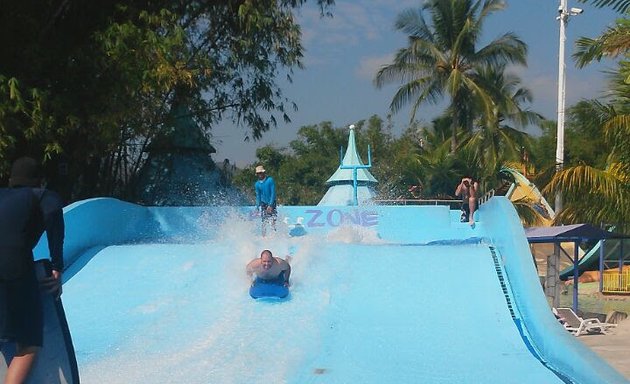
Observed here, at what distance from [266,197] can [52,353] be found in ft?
24.6

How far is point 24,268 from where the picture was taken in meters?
3.63

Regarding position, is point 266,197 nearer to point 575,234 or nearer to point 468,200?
point 468,200

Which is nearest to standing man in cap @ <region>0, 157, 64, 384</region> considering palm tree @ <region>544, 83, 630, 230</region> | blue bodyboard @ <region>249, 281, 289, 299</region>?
blue bodyboard @ <region>249, 281, 289, 299</region>

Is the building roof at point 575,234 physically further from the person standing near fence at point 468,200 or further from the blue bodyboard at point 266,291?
the blue bodyboard at point 266,291

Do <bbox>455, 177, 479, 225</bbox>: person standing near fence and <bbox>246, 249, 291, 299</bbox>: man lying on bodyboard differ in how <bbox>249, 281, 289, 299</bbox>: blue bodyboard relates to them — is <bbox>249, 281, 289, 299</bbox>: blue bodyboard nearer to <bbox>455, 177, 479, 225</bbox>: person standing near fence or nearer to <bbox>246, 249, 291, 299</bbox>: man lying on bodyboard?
<bbox>246, 249, 291, 299</bbox>: man lying on bodyboard

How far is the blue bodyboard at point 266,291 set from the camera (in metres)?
7.45

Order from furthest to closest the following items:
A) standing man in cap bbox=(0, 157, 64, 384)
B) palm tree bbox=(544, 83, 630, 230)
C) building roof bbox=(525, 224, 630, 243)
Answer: building roof bbox=(525, 224, 630, 243) → palm tree bbox=(544, 83, 630, 230) → standing man in cap bbox=(0, 157, 64, 384)

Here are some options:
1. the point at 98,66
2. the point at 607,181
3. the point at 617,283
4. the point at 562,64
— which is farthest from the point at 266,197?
the point at 562,64

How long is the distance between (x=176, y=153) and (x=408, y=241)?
7.96 m

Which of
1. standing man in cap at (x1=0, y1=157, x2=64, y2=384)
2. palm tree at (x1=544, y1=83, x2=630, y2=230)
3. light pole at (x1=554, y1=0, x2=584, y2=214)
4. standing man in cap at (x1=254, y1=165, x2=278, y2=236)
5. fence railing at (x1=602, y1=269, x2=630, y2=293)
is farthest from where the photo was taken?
light pole at (x1=554, y1=0, x2=584, y2=214)

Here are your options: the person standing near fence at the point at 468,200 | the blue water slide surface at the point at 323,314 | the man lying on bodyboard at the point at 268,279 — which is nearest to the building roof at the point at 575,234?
the person standing near fence at the point at 468,200

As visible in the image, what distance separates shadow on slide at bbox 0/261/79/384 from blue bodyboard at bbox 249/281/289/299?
12.1 feet

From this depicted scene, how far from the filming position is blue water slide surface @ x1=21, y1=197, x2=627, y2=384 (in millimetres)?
5691

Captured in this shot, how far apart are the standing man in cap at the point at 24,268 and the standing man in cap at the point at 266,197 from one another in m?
7.39
